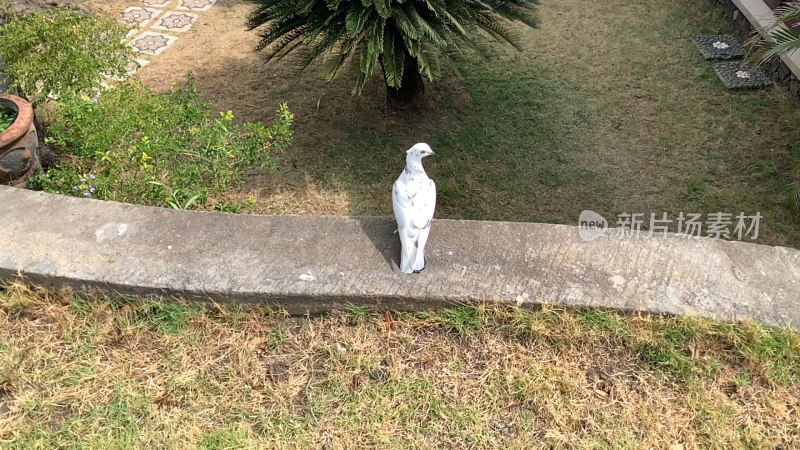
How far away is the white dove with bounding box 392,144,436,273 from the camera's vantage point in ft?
7.62

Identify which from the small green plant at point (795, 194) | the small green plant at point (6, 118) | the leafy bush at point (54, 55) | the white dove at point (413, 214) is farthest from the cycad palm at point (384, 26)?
the small green plant at point (795, 194)

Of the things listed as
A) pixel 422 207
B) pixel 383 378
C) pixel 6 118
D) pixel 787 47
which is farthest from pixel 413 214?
pixel 6 118

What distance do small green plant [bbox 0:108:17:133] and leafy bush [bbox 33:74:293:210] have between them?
24cm

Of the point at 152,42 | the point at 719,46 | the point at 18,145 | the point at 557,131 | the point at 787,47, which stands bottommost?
the point at 557,131

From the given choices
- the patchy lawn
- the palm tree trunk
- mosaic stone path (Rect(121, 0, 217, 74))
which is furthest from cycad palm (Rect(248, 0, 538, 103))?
mosaic stone path (Rect(121, 0, 217, 74))

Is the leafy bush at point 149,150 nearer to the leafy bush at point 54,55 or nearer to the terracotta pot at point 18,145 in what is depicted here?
the terracotta pot at point 18,145

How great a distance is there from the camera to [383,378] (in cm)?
225

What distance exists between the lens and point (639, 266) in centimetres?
244

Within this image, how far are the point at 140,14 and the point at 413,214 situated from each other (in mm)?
4767

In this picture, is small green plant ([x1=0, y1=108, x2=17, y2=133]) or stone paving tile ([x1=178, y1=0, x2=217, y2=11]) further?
stone paving tile ([x1=178, y1=0, x2=217, y2=11])

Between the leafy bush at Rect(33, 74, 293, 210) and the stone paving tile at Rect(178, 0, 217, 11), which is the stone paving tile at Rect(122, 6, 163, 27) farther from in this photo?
the leafy bush at Rect(33, 74, 293, 210)

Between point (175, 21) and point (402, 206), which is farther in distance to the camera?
point (175, 21)

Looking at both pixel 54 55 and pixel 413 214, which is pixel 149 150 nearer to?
pixel 54 55

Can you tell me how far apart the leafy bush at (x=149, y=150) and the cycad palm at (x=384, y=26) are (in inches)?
20.3
